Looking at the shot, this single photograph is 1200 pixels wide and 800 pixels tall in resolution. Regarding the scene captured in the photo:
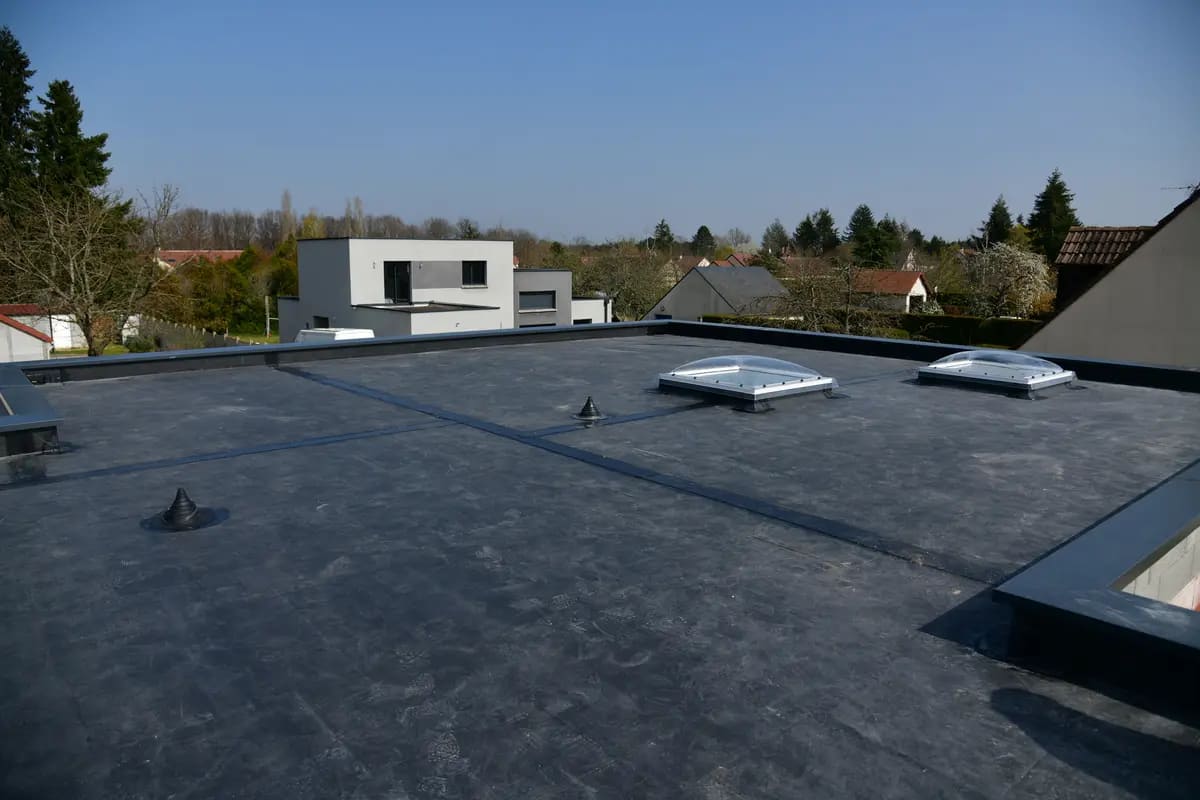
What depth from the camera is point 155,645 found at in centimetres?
289

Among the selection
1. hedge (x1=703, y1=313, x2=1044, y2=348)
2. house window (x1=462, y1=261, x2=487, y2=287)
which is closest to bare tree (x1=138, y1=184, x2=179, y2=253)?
house window (x1=462, y1=261, x2=487, y2=287)

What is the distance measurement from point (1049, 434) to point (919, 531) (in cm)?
305

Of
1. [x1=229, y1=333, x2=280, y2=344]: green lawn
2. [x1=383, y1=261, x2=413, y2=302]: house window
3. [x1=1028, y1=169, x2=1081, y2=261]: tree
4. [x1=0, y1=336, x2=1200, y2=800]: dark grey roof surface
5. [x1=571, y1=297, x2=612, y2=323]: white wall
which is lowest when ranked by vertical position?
[x1=229, y1=333, x2=280, y2=344]: green lawn

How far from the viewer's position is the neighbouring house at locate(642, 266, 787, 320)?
4738cm

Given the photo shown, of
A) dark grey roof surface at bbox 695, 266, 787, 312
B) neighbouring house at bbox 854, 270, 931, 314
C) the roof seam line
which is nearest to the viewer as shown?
the roof seam line

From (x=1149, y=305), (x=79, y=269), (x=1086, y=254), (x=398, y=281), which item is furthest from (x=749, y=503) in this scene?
(x=398, y=281)

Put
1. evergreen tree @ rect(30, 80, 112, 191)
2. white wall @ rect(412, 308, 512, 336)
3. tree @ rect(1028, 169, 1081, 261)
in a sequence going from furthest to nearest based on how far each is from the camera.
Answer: tree @ rect(1028, 169, 1081, 261) < evergreen tree @ rect(30, 80, 112, 191) < white wall @ rect(412, 308, 512, 336)

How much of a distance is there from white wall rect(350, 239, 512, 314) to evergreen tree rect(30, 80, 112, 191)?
13040mm

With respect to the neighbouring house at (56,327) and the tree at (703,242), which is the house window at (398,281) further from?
the tree at (703,242)

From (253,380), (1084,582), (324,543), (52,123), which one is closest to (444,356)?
(253,380)

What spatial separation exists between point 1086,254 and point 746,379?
15586mm

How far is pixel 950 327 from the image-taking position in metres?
34.6

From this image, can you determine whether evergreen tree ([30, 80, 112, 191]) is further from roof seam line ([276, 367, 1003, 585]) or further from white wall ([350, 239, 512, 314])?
roof seam line ([276, 367, 1003, 585])

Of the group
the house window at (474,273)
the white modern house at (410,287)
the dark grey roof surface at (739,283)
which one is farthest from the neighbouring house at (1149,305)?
the dark grey roof surface at (739,283)
